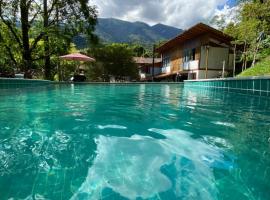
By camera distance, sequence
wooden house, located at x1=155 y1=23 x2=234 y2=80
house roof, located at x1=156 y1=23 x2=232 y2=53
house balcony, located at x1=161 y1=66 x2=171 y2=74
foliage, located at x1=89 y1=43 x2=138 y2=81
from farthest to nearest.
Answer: house balcony, located at x1=161 y1=66 x2=171 y2=74, foliage, located at x1=89 y1=43 x2=138 y2=81, wooden house, located at x1=155 y1=23 x2=234 y2=80, house roof, located at x1=156 y1=23 x2=232 y2=53

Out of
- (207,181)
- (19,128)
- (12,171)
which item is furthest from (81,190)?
(19,128)

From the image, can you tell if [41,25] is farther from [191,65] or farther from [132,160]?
[132,160]

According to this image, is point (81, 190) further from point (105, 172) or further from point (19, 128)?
point (19, 128)

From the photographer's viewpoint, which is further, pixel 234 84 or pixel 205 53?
pixel 205 53

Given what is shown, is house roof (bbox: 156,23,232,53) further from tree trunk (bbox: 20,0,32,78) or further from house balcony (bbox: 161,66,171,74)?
tree trunk (bbox: 20,0,32,78)

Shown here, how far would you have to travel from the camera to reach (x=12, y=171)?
5.51 feet

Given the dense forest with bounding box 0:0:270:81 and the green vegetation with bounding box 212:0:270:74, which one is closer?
the green vegetation with bounding box 212:0:270:74

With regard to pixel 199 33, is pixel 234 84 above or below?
below

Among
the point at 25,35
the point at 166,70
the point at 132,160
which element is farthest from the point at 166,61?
the point at 132,160


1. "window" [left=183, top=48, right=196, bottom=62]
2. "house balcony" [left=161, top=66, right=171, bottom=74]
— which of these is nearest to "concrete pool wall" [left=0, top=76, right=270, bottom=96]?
"window" [left=183, top=48, right=196, bottom=62]

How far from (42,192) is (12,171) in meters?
0.40

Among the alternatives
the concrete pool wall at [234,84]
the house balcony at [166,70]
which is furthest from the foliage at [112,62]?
the concrete pool wall at [234,84]

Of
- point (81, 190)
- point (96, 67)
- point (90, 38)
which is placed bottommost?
point (81, 190)

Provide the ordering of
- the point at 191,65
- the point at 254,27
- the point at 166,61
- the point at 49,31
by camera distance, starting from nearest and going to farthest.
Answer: the point at 254,27 → the point at 49,31 → the point at 191,65 → the point at 166,61
